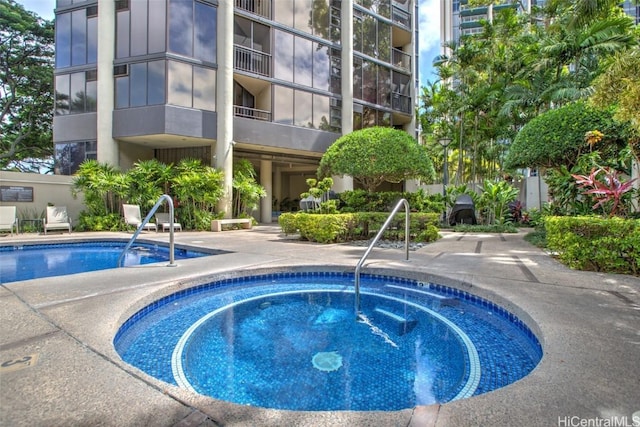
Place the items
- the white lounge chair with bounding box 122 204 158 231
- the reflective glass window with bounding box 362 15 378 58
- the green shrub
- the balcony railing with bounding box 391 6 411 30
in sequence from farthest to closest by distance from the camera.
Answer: the balcony railing with bounding box 391 6 411 30 → the reflective glass window with bounding box 362 15 378 58 → the green shrub → the white lounge chair with bounding box 122 204 158 231

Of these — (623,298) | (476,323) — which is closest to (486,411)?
(476,323)

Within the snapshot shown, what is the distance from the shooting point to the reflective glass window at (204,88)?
13.5 meters

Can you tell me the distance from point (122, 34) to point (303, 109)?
7751 millimetres

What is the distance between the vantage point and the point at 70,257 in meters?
8.03

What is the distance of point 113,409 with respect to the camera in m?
1.70

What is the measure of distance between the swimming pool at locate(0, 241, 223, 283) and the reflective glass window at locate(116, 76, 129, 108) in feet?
21.2

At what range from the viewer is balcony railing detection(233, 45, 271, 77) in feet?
48.5

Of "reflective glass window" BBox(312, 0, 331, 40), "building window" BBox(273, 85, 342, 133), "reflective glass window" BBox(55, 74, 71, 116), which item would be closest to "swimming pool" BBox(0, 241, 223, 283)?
"reflective glass window" BBox(55, 74, 71, 116)

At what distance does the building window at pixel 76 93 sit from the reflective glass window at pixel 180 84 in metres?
3.51

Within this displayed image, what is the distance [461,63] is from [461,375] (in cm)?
2067

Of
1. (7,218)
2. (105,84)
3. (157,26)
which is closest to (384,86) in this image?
(157,26)

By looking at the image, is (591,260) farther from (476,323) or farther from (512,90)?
(512,90)

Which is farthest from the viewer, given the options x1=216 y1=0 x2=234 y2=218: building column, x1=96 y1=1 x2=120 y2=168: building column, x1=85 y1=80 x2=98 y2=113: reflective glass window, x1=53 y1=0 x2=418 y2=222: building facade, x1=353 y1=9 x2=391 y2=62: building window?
x1=353 y1=9 x2=391 y2=62: building window

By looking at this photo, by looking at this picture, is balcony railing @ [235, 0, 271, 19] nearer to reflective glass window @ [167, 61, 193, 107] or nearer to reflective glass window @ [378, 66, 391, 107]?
reflective glass window @ [167, 61, 193, 107]
